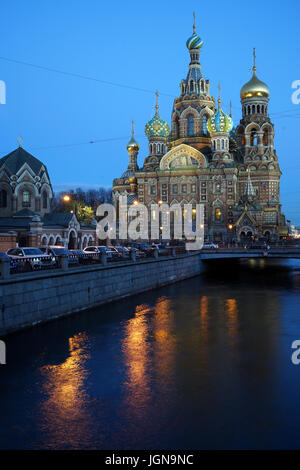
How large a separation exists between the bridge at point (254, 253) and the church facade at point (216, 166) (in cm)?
2155

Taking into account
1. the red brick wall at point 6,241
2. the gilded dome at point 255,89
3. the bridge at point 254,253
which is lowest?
the bridge at point 254,253

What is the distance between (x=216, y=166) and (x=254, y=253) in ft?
104

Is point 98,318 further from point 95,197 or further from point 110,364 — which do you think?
point 95,197

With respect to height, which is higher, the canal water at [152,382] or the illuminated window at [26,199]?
the illuminated window at [26,199]

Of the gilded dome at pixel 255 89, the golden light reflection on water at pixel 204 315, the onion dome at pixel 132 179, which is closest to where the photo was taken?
the golden light reflection on water at pixel 204 315

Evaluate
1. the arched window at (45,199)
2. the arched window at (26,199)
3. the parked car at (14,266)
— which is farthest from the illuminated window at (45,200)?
the parked car at (14,266)

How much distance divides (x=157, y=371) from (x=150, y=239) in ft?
201

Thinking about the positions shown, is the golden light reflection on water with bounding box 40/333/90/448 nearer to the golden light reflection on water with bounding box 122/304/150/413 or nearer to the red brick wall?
the golden light reflection on water with bounding box 122/304/150/413

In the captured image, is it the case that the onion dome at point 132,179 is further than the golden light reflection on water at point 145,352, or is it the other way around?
the onion dome at point 132,179

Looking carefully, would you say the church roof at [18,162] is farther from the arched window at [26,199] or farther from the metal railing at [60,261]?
the metal railing at [60,261]

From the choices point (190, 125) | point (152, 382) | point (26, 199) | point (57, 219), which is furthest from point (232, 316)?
point (190, 125)

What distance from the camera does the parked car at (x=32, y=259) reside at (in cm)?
2112

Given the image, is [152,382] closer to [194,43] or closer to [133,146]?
[194,43]

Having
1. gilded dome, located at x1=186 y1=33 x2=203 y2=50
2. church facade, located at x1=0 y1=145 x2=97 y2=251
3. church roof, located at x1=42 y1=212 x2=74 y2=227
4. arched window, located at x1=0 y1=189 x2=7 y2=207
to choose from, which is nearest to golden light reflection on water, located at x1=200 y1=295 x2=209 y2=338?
church facade, located at x1=0 y1=145 x2=97 y2=251
